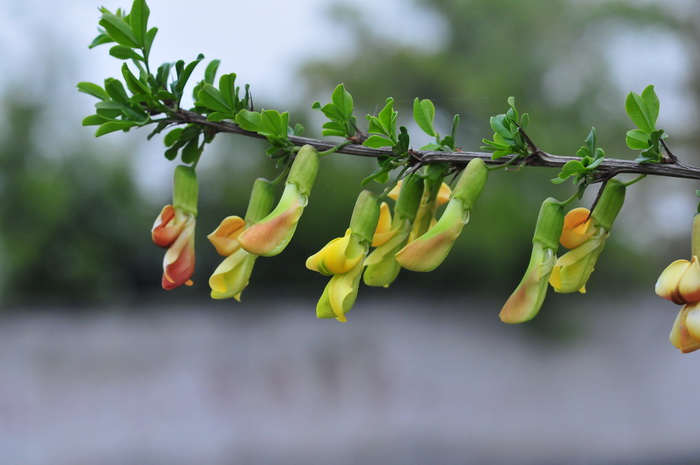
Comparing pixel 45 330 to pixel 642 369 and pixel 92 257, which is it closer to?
pixel 92 257

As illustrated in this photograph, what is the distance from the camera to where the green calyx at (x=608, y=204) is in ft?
0.86

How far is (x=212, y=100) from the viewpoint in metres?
0.27

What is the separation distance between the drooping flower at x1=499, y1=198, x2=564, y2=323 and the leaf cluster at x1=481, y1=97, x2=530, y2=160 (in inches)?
0.9

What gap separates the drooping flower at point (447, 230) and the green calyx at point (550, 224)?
1.1 inches

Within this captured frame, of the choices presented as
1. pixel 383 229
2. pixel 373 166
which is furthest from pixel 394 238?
pixel 373 166

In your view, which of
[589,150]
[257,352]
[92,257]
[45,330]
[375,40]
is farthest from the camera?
[375,40]

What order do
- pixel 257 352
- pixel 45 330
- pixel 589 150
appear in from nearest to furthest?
pixel 589 150, pixel 45 330, pixel 257 352

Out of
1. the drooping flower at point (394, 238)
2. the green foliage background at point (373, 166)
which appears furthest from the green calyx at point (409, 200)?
the green foliage background at point (373, 166)

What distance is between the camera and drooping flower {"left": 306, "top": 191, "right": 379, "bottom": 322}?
256 millimetres

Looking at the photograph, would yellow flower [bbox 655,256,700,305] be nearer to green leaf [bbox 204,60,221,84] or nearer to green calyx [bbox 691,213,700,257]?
green calyx [bbox 691,213,700,257]

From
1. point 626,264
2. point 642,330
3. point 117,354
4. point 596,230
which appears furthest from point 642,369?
point 596,230

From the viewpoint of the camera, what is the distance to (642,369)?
3.03 metres

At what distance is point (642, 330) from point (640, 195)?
0.65m

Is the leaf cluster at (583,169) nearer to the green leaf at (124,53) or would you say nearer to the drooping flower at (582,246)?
the drooping flower at (582,246)
